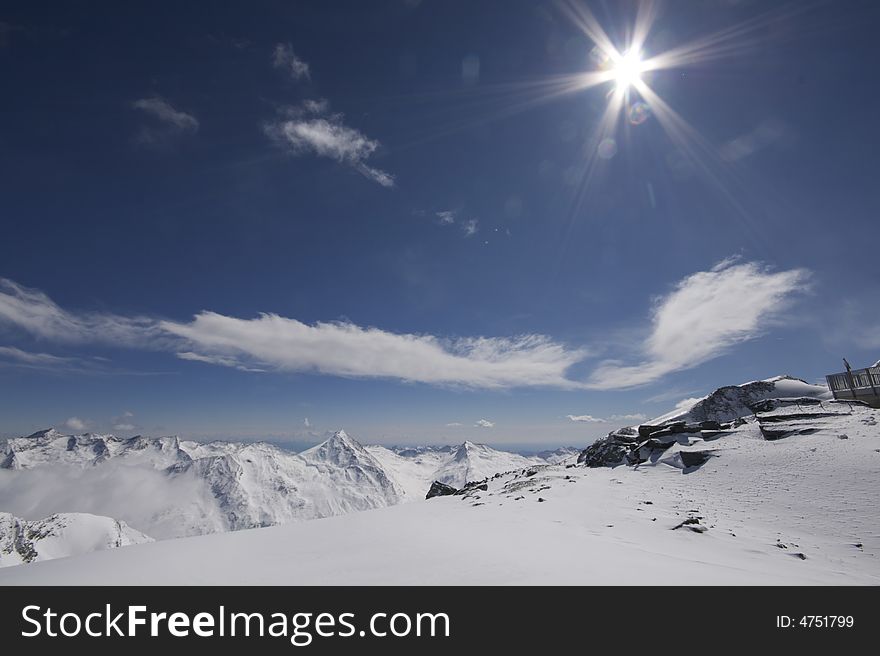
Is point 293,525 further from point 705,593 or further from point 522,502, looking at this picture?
point 705,593

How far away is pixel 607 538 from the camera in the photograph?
9.75m

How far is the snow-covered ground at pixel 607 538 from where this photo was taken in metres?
6.82

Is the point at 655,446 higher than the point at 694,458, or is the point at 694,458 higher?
the point at 655,446

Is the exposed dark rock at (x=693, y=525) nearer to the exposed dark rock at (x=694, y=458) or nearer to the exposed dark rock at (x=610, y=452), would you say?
the exposed dark rock at (x=694, y=458)

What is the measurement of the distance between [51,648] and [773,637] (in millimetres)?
9956

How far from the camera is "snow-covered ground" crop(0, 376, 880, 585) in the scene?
268 inches

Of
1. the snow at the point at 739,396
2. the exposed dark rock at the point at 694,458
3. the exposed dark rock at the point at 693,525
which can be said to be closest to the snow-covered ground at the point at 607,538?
the exposed dark rock at the point at 693,525

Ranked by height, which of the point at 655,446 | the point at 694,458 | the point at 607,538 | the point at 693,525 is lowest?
the point at 693,525

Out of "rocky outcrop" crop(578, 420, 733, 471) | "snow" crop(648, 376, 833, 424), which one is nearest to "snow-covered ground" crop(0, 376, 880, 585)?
"rocky outcrop" crop(578, 420, 733, 471)

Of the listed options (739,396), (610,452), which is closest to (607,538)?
(610,452)

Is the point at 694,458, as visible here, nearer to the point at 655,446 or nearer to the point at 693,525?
the point at 655,446

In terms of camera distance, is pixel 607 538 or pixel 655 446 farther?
pixel 655 446

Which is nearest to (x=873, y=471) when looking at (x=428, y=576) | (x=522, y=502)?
(x=522, y=502)

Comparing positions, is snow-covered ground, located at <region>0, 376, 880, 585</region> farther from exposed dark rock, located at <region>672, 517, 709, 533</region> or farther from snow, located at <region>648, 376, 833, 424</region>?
snow, located at <region>648, 376, 833, 424</region>
